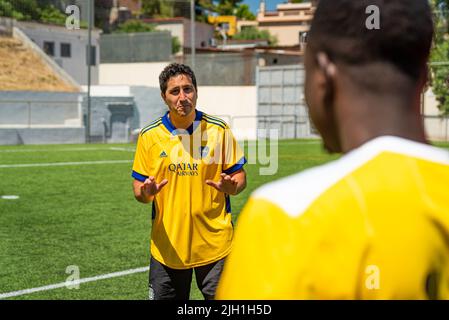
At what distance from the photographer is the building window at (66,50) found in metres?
52.1

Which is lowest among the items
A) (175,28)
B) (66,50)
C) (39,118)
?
(39,118)

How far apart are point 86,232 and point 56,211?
6.80 feet

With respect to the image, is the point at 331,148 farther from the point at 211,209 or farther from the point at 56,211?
the point at 56,211

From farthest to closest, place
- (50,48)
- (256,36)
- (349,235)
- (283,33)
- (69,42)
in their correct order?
1. (283,33)
2. (256,36)
3. (69,42)
4. (50,48)
5. (349,235)

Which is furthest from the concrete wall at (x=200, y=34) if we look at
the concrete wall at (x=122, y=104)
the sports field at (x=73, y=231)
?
the sports field at (x=73, y=231)

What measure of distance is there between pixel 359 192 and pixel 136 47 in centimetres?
4944

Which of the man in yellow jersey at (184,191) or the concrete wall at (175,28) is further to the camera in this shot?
the concrete wall at (175,28)

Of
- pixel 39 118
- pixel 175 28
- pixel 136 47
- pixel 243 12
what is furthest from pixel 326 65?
pixel 243 12

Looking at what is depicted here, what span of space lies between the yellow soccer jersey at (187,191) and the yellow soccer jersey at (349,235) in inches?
131

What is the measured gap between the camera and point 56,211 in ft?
39.7

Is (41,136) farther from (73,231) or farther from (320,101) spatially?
(320,101)

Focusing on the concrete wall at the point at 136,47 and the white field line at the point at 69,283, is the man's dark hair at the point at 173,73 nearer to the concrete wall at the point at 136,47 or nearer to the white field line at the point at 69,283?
the white field line at the point at 69,283

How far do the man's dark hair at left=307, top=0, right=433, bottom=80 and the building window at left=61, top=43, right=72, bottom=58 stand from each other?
5225 centimetres

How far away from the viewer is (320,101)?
1423mm
